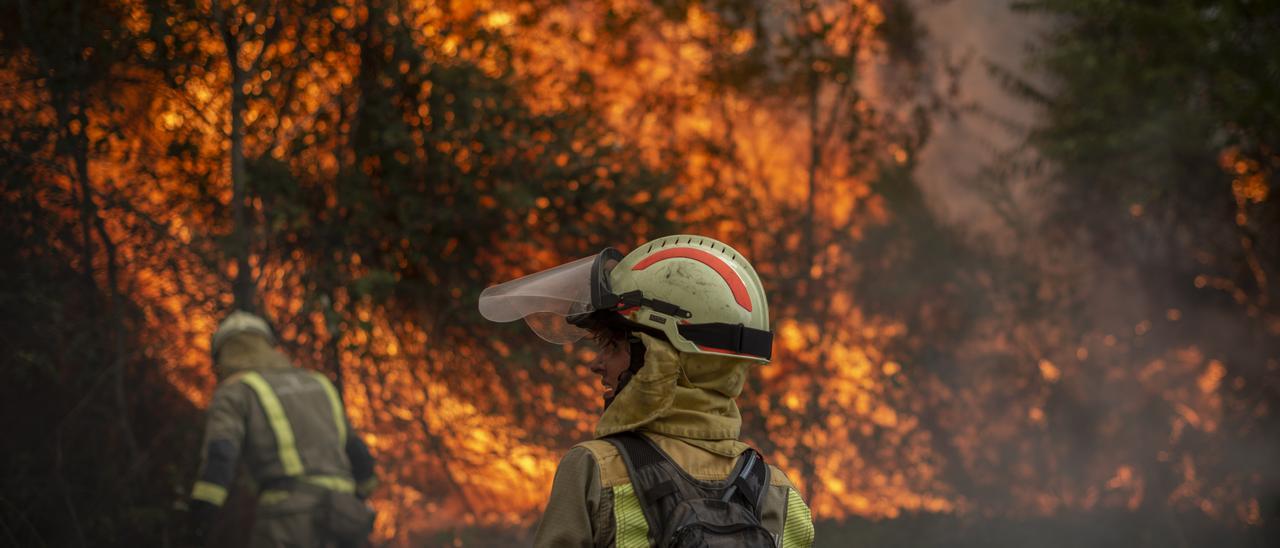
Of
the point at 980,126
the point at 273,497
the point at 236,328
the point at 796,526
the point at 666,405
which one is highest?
the point at 980,126

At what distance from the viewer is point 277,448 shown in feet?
15.8

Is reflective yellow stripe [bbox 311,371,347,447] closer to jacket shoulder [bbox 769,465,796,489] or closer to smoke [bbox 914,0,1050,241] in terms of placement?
jacket shoulder [bbox 769,465,796,489]

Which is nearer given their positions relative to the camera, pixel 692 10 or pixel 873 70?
pixel 692 10

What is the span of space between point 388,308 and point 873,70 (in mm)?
5582

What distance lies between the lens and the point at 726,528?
2.11 meters

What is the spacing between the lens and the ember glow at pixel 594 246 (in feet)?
21.0

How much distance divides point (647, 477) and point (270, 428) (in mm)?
3208

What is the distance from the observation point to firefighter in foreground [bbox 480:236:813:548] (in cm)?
208

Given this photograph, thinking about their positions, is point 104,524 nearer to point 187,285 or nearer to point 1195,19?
point 187,285

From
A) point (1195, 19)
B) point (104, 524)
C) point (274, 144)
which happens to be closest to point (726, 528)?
point (104, 524)

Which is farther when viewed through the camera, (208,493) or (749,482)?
(208,493)

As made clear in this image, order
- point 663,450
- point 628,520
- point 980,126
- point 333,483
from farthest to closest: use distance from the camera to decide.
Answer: point 980,126
point 333,483
point 663,450
point 628,520

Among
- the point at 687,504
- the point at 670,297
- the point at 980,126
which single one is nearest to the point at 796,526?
the point at 687,504

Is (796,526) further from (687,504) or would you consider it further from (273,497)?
(273,497)
